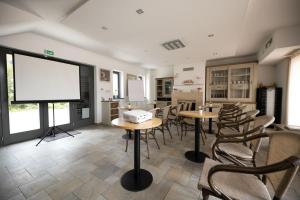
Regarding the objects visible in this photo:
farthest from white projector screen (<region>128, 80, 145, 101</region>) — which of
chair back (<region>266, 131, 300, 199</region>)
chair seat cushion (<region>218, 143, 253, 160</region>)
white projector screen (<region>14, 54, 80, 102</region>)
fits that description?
chair back (<region>266, 131, 300, 199</region>)

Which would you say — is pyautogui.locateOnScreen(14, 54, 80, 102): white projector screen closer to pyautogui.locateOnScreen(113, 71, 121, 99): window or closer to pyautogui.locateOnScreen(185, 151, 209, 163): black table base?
pyautogui.locateOnScreen(113, 71, 121, 99): window

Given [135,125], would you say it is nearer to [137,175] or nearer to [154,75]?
[137,175]

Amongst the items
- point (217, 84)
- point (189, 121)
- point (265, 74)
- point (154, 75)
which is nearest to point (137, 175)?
point (189, 121)

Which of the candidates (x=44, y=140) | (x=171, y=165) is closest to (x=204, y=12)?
(x=171, y=165)

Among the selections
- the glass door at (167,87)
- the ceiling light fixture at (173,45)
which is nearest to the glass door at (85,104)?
the ceiling light fixture at (173,45)

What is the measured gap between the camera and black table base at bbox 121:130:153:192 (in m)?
1.56

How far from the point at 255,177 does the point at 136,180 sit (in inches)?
50.0

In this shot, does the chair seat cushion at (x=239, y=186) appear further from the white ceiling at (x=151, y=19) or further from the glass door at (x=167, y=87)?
the glass door at (x=167, y=87)

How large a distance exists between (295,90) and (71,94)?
633 cm

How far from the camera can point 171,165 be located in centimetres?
203

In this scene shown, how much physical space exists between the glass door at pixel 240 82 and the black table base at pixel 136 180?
4.96m

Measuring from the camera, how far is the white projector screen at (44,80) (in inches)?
107

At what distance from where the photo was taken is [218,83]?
17.9 ft

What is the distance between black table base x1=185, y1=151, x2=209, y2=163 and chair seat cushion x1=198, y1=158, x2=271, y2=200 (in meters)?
1.21
